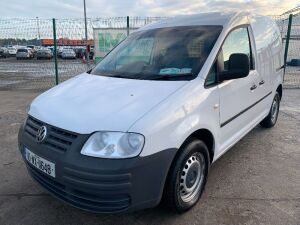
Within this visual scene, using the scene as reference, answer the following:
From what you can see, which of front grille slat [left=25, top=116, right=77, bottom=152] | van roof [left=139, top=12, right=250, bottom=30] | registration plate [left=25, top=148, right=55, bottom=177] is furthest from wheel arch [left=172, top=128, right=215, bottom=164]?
van roof [left=139, top=12, right=250, bottom=30]

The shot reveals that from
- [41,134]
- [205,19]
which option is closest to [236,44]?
[205,19]

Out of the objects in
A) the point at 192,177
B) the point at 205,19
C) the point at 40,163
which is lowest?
the point at 192,177

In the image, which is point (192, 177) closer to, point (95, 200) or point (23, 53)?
point (95, 200)

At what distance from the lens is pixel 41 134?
2.69 meters

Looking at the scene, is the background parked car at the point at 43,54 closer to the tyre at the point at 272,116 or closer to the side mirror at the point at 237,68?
the tyre at the point at 272,116

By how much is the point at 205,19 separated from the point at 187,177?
6.59 feet

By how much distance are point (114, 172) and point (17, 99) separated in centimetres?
736

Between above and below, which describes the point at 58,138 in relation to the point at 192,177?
above

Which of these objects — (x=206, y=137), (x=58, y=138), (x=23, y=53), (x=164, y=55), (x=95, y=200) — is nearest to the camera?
(x=95, y=200)

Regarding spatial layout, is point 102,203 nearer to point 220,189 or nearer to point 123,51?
point 220,189

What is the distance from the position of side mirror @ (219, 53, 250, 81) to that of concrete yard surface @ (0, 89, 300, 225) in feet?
4.20

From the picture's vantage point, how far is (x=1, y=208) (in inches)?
123

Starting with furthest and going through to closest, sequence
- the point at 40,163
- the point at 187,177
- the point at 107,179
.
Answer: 1. the point at 187,177
2. the point at 40,163
3. the point at 107,179

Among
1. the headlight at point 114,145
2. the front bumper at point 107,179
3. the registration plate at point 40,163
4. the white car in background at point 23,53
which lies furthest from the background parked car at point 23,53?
the headlight at point 114,145
